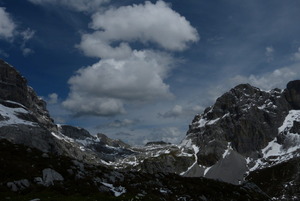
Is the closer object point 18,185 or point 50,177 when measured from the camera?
point 18,185

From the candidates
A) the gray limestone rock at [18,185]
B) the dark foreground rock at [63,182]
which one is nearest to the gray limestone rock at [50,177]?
the dark foreground rock at [63,182]

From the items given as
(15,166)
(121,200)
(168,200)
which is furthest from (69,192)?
(168,200)

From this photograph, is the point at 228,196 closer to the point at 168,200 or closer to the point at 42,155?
the point at 168,200

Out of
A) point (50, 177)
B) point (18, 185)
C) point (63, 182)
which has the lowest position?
point (18, 185)

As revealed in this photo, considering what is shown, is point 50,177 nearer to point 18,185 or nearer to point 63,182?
point 63,182

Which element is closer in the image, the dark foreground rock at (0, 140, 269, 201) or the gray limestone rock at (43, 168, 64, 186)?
the dark foreground rock at (0, 140, 269, 201)

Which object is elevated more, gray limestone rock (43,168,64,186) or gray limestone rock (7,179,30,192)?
gray limestone rock (43,168,64,186)

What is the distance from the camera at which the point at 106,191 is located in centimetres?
5962

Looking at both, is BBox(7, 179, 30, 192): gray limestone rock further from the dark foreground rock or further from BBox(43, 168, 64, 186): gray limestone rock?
BBox(43, 168, 64, 186): gray limestone rock

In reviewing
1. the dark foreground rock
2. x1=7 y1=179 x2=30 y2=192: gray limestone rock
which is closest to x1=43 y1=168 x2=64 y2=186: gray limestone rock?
the dark foreground rock

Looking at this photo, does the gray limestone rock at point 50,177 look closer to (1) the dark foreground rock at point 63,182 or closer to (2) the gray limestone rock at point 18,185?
(1) the dark foreground rock at point 63,182

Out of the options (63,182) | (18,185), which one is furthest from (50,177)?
(18,185)

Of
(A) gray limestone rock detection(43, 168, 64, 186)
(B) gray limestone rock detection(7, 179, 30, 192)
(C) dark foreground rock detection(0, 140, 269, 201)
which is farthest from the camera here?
(A) gray limestone rock detection(43, 168, 64, 186)

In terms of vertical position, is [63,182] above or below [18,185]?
above
